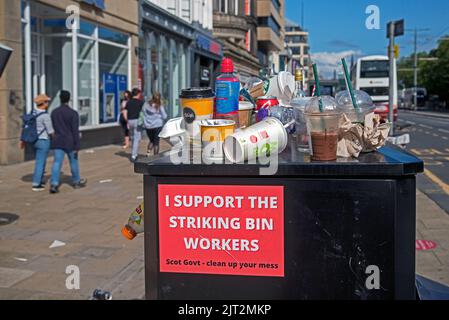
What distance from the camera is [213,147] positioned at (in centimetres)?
216

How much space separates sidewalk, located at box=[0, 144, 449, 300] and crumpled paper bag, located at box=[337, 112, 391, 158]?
107 inches

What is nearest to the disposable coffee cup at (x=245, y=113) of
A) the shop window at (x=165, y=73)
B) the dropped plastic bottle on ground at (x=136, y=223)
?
the dropped plastic bottle on ground at (x=136, y=223)

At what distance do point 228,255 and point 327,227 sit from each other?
0.40 m

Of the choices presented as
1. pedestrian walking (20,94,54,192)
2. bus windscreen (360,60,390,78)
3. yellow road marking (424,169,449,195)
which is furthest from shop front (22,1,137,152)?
bus windscreen (360,60,390,78)

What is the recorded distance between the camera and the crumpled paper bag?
2.23 m

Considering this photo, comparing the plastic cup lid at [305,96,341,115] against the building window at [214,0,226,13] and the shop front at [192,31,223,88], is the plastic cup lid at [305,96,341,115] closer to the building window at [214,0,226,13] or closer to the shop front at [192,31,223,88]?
the shop front at [192,31,223,88]

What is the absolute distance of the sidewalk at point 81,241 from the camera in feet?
15.7

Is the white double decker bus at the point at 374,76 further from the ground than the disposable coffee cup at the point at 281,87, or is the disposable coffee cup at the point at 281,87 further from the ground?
the white double decker bus at the point at 374,76

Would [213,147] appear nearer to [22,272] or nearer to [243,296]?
[243,296]

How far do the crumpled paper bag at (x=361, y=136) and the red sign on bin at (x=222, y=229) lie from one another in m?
0.35

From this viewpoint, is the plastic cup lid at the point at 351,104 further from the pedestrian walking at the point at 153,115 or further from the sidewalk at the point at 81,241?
the pedestrian walking at the point at 153,115

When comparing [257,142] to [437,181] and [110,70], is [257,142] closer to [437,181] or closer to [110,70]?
[437,181]

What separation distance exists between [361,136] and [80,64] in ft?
49.2

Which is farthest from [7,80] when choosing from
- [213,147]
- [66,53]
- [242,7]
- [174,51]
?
[242,7]
